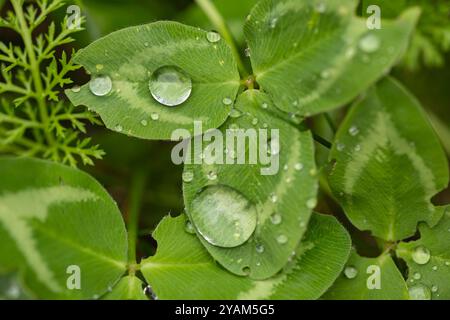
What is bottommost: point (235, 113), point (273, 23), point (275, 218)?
point (275, 218)

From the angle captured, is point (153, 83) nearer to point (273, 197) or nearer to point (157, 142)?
point (273, 197)

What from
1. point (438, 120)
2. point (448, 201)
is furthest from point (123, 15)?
point (448, 201)

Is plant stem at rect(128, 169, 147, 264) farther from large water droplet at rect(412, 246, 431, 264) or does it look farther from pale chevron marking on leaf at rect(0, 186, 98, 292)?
large water droplet at rect(412, 246, 431, 264)

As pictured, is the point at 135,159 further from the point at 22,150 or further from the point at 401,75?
the point at 401,75

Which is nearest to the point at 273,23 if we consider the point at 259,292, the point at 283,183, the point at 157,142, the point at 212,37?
the point at 212,37

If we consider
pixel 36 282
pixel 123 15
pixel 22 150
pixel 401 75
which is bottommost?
pixel 36 282

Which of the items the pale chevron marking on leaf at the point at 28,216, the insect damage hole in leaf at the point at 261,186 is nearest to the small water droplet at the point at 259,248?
the insect damage hole in leaf at the point at 261,186

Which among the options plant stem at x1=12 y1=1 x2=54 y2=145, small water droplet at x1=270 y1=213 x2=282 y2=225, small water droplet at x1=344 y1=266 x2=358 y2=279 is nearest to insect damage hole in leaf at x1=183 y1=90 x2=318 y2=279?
small water droplet at x1=270 y1=213 x2=282 y2=225
